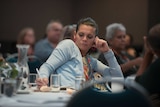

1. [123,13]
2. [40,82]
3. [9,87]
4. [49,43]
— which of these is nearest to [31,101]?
[9,87]

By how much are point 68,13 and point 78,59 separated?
6.51 metres

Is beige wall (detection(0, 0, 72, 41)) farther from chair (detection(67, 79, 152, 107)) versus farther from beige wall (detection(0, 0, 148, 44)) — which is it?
chair (detection(67, 79, 152, 107))

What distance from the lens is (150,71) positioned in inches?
119

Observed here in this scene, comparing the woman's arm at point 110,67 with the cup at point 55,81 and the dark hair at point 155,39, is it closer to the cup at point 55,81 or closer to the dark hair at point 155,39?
the cup at point 55,81

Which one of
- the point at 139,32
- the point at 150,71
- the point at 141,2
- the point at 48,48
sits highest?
the point at 141,2

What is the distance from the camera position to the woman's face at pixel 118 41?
591 cm

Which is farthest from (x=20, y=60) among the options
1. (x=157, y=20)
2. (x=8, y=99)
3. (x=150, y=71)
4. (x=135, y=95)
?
(x=157, y=20)

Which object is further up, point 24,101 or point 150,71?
point 150,71

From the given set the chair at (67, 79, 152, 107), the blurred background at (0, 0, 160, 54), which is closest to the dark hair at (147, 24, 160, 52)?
the chair at (67, 79, 152, 107)

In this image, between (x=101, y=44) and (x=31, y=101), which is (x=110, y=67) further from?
(x=31, y=101)

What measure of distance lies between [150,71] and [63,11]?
25.0 feet

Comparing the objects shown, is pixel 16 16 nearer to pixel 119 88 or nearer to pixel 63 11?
pixel 63 11

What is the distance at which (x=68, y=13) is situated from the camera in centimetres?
1054

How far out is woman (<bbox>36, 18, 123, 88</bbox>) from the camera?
13.1 ft
